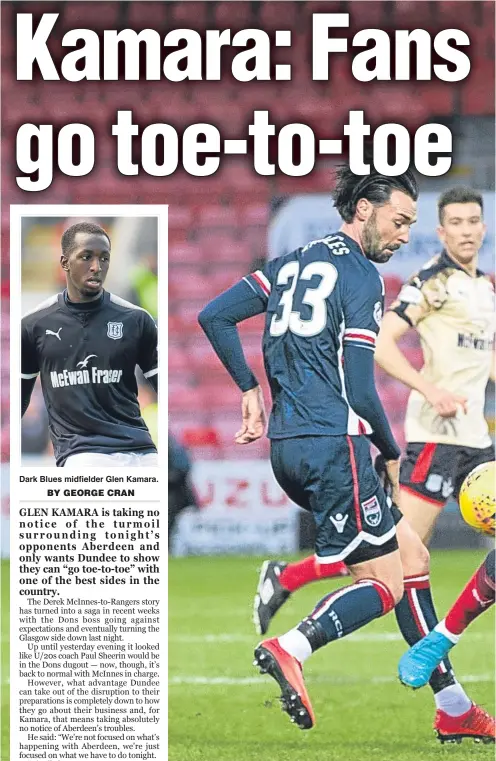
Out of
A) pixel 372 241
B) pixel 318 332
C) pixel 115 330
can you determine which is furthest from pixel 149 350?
pixel 372 241

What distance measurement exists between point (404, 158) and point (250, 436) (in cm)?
104

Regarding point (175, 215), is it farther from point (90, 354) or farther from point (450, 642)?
point (450, 642)

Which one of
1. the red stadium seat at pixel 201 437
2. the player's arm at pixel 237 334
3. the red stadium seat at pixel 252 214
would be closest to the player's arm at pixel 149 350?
the player's arm at pixel 237 334

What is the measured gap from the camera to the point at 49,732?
14.2ft

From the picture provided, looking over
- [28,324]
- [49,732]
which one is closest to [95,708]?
[49,732]

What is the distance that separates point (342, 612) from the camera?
4.30 meters

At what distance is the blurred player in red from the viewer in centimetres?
454

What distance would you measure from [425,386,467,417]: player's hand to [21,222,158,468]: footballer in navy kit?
3.35 ft

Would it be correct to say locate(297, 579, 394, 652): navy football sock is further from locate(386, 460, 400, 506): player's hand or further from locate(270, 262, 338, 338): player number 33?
locate(270, 262, 338, 338): player number 33

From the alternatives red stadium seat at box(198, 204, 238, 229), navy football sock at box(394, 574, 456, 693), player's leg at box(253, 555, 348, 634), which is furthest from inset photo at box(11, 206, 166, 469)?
red stadium seat at box(198, 204, 238, 229)

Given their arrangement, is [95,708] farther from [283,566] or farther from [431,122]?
[431,122]

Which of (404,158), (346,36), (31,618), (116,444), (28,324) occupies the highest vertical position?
(346,36)

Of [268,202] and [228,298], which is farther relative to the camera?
[268,202]

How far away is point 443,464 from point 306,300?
85cm
